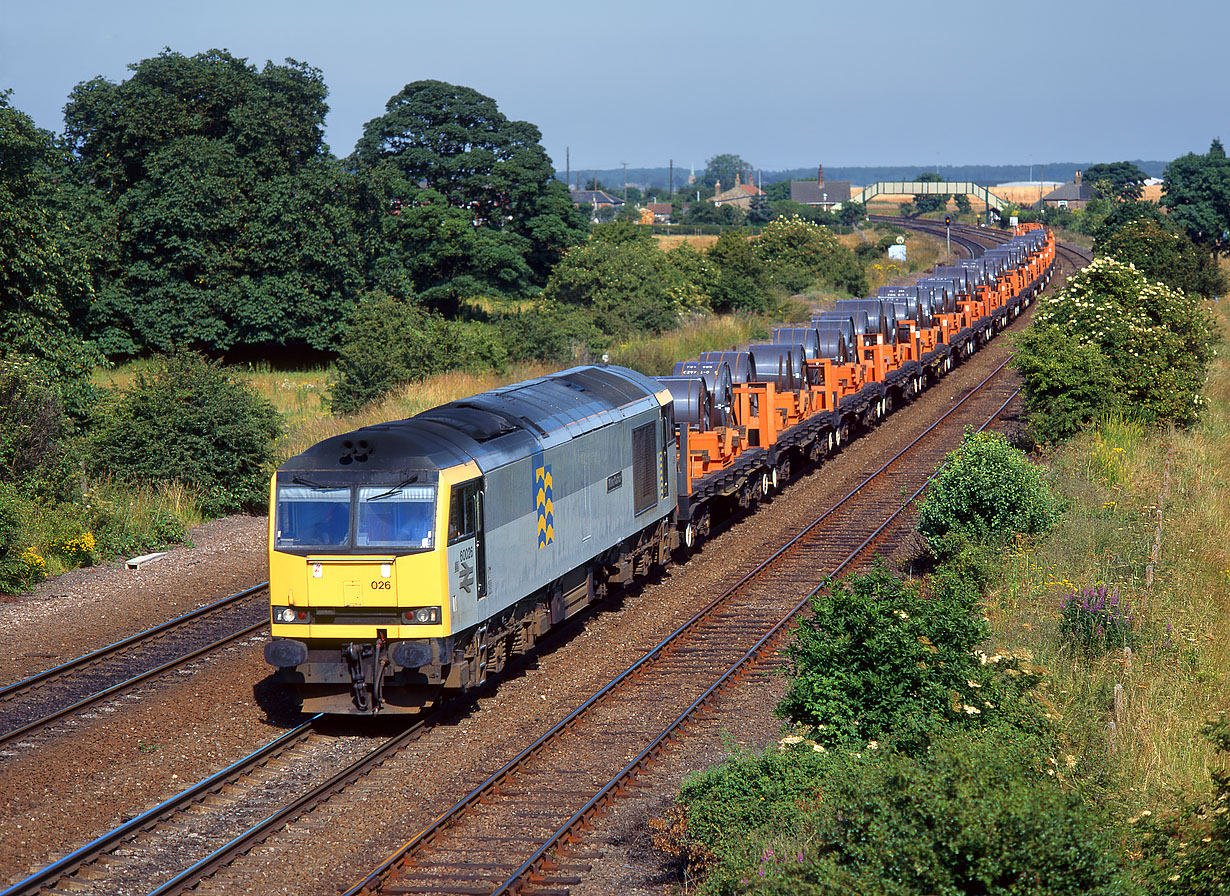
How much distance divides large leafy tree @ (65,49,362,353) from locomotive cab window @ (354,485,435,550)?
29.8 meters

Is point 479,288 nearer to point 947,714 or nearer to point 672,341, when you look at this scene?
point 672,341

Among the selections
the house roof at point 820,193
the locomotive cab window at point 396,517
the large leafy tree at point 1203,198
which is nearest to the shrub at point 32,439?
the locomotive cab window at point 396,517

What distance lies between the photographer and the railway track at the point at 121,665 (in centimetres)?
1265

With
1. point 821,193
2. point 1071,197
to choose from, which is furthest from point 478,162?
point 1071,197

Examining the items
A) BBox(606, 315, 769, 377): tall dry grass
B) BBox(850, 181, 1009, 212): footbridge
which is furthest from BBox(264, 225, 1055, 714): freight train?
BBox(850, 181, 1009, 212): footbridge

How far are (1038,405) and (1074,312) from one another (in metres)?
3.48

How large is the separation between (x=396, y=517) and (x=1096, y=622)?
791 cm

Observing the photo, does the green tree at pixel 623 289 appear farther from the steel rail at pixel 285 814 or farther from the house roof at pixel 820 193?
the house roof at pixel 820 193

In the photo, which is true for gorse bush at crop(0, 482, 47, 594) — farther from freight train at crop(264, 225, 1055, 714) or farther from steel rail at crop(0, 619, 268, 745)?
freight train at crop(264, 225, 1055, 714)

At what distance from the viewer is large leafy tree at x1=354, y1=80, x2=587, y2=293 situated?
57.5 meters

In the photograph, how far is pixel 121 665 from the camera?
47.0ft

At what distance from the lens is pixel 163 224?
38.9 m

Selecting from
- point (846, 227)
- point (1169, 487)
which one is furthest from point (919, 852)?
point (846, 227)

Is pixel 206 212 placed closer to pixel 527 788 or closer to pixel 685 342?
pixel 685 342
